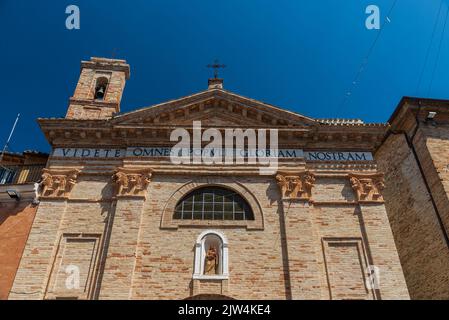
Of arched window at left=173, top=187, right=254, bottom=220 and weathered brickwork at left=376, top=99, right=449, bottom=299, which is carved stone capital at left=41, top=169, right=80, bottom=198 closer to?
arched window at left=173, top=187, right=254, bottom=220

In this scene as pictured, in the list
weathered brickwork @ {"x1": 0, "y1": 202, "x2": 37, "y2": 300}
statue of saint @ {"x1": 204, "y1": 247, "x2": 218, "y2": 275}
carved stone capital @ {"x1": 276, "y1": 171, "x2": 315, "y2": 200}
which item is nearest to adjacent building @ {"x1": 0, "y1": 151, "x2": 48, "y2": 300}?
weathered brickwork @ {"x1": 0, "y1": 202, "x2": 37, "y2": 300}

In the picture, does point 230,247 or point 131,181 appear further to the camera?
point 131,181

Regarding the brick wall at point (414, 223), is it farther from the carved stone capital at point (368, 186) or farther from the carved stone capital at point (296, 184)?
the carved stone capital at point (296, 184)

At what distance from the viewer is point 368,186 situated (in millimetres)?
12805

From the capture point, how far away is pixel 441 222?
13305 millimetres

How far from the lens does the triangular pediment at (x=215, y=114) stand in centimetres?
1364

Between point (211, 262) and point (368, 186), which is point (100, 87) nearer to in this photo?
point (211, 262)

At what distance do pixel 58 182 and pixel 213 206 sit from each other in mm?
5107

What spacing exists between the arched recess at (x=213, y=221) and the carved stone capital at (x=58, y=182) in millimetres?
3252

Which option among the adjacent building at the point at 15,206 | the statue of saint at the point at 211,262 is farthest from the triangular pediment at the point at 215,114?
the statue of saint at the point at 211,262

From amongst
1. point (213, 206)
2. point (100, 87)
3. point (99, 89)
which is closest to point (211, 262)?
point (213, 206)

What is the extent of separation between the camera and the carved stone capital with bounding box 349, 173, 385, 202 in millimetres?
12617

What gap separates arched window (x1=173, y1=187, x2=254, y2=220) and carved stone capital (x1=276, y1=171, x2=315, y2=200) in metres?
1.33

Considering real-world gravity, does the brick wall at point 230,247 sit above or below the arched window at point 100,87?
below
